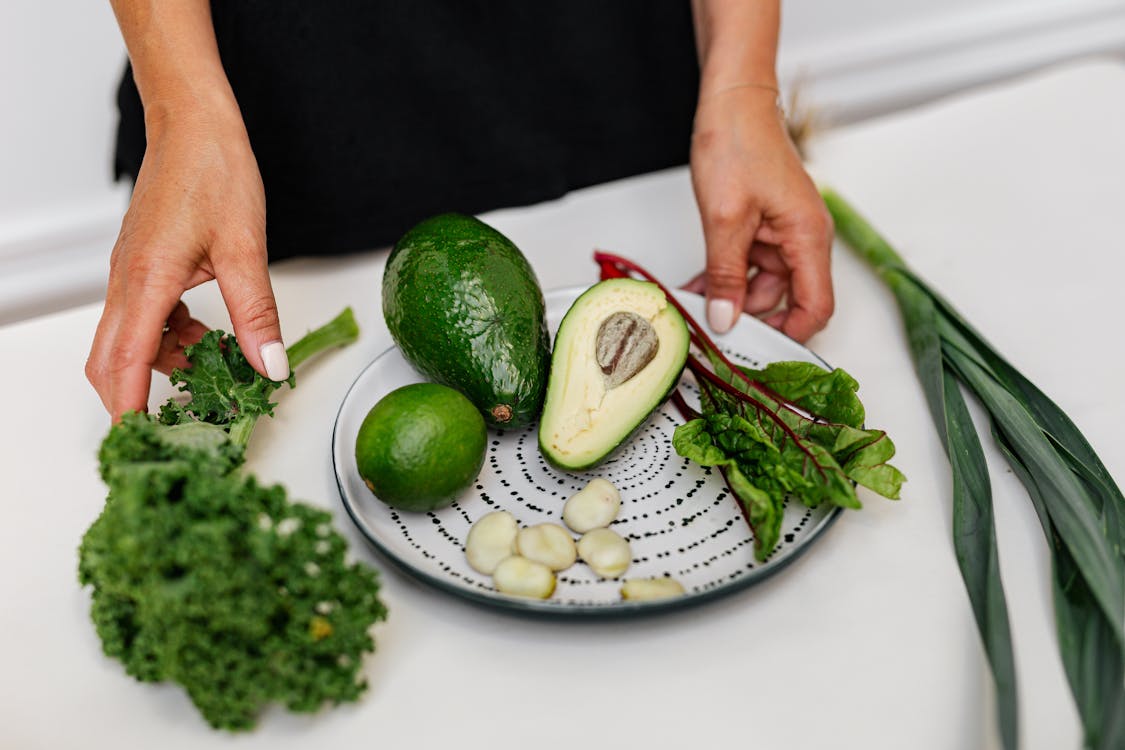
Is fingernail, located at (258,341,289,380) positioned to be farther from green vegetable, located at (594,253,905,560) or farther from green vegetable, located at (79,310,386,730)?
green vegetable, located at (594,253,905,560)

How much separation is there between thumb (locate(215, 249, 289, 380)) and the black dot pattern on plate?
173 mm

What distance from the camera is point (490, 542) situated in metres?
0.76

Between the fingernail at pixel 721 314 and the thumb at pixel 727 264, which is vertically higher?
the thumb at pixel 727 264

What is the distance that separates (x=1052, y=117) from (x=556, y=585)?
122 centimetres

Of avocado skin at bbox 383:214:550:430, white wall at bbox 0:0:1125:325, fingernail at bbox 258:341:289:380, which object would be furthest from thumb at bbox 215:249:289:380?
white wall at bbox 0:0:1125:325

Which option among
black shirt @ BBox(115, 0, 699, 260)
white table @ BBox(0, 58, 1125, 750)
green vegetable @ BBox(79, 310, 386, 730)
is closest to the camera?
green vegetable @ BBox(79, 310, 386, 730)

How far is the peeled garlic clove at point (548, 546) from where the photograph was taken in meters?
0.75

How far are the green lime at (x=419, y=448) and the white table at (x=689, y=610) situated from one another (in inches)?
3.1

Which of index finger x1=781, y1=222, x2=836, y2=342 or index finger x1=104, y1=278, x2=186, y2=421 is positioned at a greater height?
index finger x1=781, y1=222, x2=836, y2=342

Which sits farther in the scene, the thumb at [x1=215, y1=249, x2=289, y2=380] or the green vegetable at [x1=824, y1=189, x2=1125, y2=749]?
the thumb at [x1=215, y1=249, x2=289, y2=380]

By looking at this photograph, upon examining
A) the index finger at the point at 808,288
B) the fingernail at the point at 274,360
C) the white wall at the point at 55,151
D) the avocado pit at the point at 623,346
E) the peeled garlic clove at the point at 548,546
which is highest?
the index finger at the point at 808,288

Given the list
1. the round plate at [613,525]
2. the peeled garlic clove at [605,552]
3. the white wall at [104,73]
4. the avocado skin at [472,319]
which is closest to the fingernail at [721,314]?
the round plate at [613,525]

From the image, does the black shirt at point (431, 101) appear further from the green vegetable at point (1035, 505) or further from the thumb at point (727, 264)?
the green vegetable at point (1035, 505)

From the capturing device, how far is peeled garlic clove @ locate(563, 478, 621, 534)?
79cm
